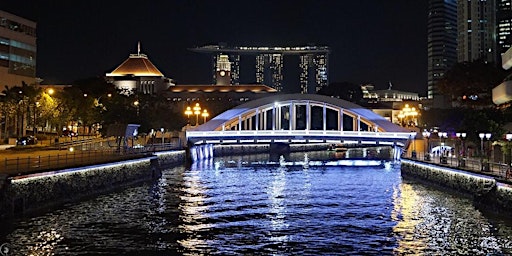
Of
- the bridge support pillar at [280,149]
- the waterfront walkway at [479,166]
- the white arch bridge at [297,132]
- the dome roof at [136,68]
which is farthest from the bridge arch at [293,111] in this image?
the dome roof at [136,68]

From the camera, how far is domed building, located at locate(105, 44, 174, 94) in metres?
167

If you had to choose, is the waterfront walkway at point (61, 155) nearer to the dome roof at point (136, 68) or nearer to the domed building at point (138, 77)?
the domed building at point (138, 77)

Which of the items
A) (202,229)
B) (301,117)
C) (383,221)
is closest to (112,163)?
(202,229)

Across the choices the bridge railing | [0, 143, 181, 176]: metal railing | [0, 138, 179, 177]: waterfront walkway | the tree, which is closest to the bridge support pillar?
the tree

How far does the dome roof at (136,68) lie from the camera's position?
170m

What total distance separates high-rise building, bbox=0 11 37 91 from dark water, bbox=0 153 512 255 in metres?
42.0

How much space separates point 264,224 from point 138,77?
5388 inches

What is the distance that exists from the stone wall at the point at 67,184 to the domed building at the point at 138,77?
352 ft

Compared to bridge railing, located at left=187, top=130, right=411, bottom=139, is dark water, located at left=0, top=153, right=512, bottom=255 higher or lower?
lower

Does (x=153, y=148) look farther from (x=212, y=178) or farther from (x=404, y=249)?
(x=404, y=249)

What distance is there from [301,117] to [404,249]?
15124 centimetres

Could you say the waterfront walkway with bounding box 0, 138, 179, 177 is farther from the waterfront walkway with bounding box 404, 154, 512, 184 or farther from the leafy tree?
the leafy tree

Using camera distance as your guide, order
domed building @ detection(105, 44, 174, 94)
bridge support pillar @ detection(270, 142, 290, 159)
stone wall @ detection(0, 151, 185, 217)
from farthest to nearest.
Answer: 1. domed building @ detection(105, 44, 174, 94)
2. bridge support pillar @ detection(270, 142, 290, 159)
3. stone wall @ detection(0, 151, 185, 217)

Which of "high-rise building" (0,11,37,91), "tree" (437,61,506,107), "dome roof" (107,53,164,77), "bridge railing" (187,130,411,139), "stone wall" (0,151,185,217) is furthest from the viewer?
"dome roof" (107,53,164,77)
